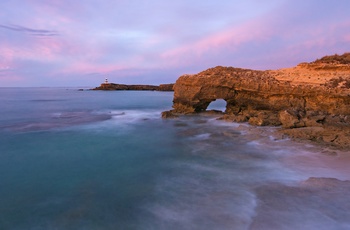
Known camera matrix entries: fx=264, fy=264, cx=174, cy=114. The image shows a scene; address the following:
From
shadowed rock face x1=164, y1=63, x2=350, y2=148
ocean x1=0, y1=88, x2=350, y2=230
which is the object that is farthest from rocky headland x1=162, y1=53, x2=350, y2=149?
ocean x1=0, y1=88, x2=350, y2=230

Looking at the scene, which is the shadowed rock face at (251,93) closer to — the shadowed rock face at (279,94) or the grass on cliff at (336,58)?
the shadowed rock face at (279,94)

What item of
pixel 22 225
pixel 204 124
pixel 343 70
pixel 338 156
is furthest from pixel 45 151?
pixel 343 70

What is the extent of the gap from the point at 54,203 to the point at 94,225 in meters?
1.32

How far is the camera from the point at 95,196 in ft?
18.5

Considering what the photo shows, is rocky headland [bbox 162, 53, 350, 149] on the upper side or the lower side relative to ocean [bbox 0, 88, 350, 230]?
upper

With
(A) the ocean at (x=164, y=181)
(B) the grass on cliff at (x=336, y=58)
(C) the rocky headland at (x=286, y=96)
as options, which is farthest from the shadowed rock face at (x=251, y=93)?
(A) the ocean at (x=164, y=181)

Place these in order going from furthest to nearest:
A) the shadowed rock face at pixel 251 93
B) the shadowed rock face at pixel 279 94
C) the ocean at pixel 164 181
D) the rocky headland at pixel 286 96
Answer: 1. the shadowed rock face at pixel 251 93
2. the shadowed rock face at pixel 279 94
3. the rocky headland at pixel 286 96
4. the ocean at pixel 164 181

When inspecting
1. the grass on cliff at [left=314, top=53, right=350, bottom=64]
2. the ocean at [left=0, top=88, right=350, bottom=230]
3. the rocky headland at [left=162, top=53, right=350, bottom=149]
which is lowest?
the ocean at [left=0, top=88, right=350, bottom=230]

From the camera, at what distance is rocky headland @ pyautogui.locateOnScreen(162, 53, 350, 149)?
420 inches

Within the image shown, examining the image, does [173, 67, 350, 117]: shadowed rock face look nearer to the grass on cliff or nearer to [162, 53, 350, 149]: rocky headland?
[162, 53, 350, 149]: rocky headland

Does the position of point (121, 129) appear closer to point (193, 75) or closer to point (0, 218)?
point (193, 75)

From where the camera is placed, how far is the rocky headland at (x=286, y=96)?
35.0ft

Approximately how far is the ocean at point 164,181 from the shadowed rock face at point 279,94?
260 cm

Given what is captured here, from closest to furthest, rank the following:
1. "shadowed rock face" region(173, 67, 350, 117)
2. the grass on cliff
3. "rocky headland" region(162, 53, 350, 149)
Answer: "rocky headland" region(162, 53, 350, 149) → "shadowed rock face" region(173, 67, 350, 117) → the grass on cliff
